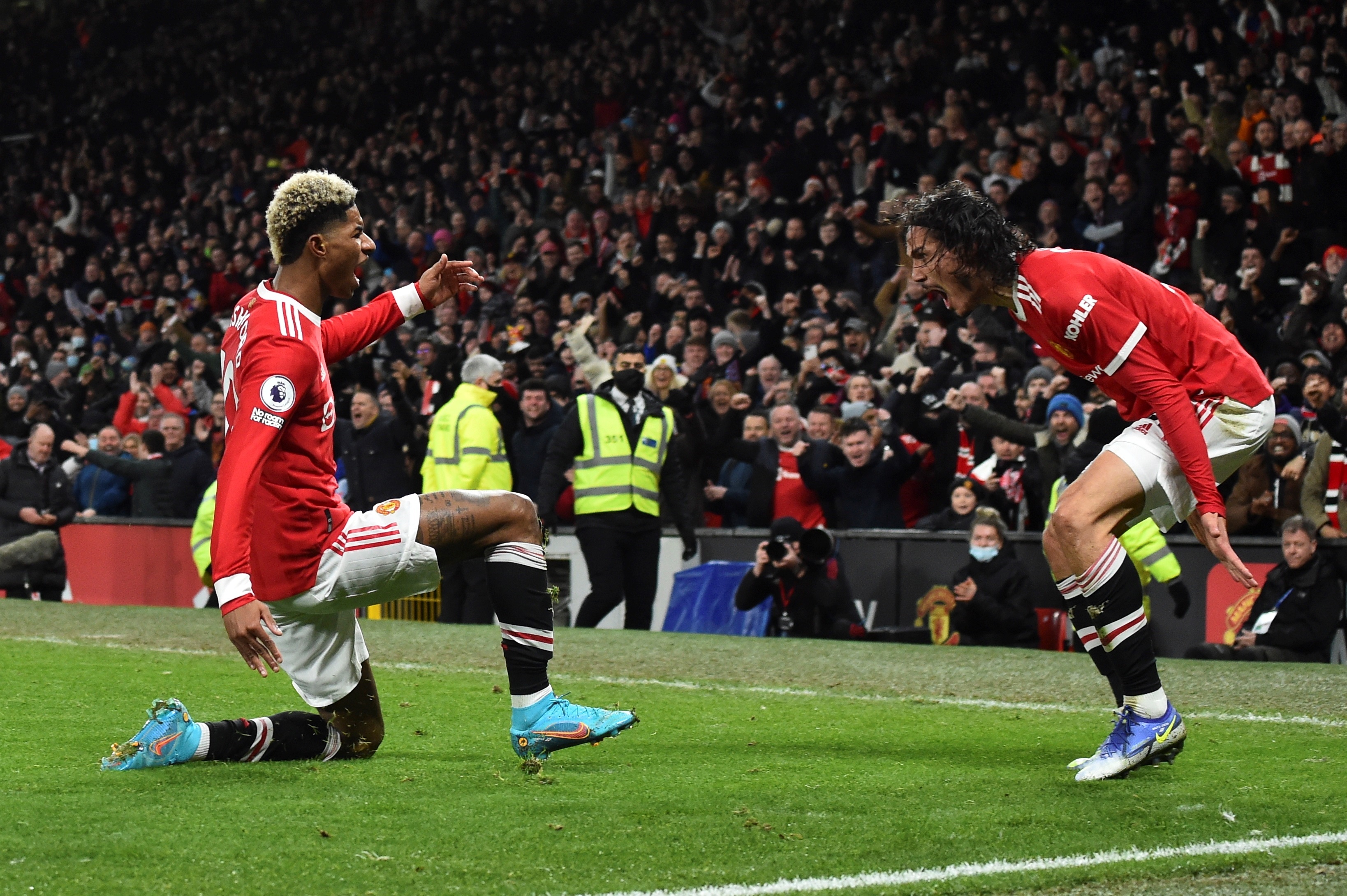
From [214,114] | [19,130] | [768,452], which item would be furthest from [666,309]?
[19,130]

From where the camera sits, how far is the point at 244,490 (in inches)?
175

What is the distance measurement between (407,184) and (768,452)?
12.3 m

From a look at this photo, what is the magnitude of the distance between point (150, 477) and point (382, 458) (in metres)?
3.02

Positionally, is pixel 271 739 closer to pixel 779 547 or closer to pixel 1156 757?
pixel 1156 757

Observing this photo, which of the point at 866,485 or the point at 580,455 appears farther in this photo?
the point at 866,485

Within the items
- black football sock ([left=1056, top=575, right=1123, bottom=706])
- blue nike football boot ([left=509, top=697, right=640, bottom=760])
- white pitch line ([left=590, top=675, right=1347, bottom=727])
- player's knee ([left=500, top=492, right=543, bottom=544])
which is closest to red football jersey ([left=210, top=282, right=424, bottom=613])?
player's knee ([left=500, top=492, right=543, bottom=544])

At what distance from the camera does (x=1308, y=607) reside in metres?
9.52

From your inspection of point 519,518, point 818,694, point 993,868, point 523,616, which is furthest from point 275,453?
point 818,694

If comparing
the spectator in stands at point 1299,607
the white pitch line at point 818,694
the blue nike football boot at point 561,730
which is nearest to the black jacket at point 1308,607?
the spectator in stands at point 1299,607

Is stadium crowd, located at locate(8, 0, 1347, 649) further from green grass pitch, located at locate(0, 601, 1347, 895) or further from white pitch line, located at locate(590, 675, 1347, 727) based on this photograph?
green grass pitch, located at locate(0, 601, 1347, 895)

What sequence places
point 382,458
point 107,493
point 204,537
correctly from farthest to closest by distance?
1. point 107,493
2. point 382,458
3. point 204,537

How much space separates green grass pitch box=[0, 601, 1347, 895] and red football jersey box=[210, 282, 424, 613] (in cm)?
67

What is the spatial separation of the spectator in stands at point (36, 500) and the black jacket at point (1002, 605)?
8.43m

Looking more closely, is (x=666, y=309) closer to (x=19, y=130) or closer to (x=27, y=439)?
(x=27, y=439)
